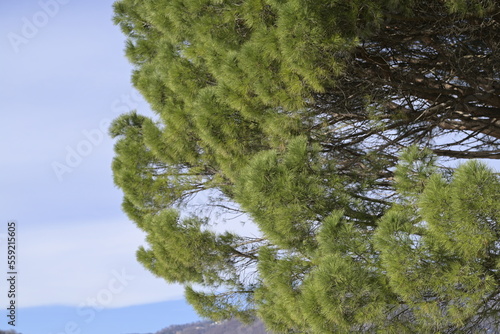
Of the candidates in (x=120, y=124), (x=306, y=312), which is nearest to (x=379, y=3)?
(x=306, y=312)

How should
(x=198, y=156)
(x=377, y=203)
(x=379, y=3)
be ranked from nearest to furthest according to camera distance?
(x=379, y=3), (x=377, y=203), (x=198, y=156)

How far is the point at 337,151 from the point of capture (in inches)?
225

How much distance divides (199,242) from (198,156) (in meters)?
0.93

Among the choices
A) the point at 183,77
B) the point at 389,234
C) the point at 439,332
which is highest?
the point at 183,77

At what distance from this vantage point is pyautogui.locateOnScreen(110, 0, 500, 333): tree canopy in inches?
161

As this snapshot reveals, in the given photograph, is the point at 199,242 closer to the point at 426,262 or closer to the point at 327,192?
the point at 327,192

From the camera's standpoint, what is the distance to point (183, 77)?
556cm

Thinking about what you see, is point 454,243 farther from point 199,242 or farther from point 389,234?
point 199,242

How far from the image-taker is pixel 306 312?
4.49 metres

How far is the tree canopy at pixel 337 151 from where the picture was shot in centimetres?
409

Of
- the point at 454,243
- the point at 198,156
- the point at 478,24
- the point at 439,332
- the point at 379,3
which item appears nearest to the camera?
the point at 454,243

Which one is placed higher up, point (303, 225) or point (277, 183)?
point (277, 183)

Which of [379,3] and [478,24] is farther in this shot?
[478,24]

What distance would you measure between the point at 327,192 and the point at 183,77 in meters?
1.81
